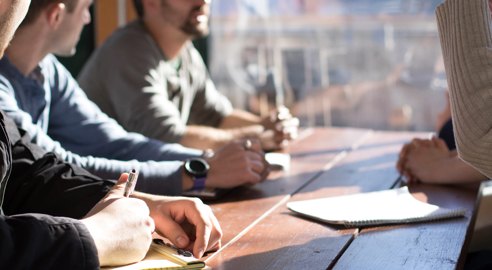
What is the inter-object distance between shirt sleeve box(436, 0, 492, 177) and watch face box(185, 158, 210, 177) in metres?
0.58

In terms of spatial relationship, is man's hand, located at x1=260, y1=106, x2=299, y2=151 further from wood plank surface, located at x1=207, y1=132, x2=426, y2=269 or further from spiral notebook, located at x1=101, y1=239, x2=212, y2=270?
spiral notebook, located at x1=101, y1=239, x2=212, y2=270

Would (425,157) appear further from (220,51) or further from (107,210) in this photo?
(220,51)

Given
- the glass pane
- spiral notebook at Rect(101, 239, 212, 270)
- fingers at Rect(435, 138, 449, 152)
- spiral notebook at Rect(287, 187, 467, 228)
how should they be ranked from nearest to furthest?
spiral notebook at Rect(101, 239, 212, 270)
spiral notebook at Rect(287, 187, 467, 228)
fingers at Rect(435, 138, 449, 152)
the glass pane

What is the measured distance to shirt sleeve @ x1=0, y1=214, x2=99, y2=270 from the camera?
0.60 m

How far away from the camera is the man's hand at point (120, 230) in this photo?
0.68 metres

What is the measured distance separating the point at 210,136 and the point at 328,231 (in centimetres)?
99

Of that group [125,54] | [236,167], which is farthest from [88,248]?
[125,54]

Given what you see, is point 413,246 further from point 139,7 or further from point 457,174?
point 139,7

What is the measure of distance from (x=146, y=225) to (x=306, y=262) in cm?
24

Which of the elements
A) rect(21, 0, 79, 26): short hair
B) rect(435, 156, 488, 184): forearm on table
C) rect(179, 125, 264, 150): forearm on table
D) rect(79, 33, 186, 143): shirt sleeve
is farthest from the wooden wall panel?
rect(435, 156, 488, 184): forearm on table

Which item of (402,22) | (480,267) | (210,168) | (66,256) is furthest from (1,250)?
(402,22)

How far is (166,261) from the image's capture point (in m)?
0.73

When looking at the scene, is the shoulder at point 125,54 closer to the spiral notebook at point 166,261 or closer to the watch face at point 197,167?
the watch face at point 197,167

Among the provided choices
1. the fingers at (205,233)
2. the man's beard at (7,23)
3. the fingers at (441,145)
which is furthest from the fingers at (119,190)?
the fingers at (441,145)
